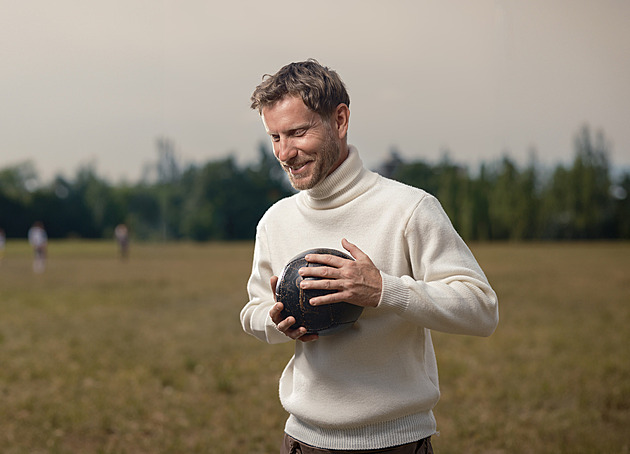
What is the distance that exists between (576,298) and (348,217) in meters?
15.6

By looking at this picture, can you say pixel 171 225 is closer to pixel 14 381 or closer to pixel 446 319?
pixel 14 381

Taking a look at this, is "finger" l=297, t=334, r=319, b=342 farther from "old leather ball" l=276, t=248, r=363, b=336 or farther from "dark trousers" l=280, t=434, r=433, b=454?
"dark trousers" l=280, t=434, r=433, b=454

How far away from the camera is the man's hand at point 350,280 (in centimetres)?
209

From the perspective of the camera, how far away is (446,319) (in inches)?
86.7

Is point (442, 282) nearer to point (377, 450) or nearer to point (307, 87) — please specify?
point (377, 450)

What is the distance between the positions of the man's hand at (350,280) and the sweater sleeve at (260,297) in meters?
0.44

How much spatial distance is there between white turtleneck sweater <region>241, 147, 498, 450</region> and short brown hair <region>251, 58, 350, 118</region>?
0.24 meters

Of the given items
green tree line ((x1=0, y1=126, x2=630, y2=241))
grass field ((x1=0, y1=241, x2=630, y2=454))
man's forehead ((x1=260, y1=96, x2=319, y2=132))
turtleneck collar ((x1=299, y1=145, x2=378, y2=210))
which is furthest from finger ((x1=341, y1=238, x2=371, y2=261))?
green tree line ((x1=0, y1=126, x2=630, y2=241))

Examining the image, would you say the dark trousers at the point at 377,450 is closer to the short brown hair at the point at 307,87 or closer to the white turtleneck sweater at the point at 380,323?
the white turtleneck sweater at the point at 380,323

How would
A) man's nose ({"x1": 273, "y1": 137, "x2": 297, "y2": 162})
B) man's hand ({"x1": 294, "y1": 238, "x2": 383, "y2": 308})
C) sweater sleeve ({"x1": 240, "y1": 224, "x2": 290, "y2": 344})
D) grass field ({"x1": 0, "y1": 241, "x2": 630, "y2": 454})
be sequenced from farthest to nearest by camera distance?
grass field ({"x1": 0, "y1": 241, "x2": 630, "y2": 454})
sweater sleeve ({"x1": 240, "y1": 224, "x2": 290, "y2": 344})
man's nose ({"x1": 273, "y1": 137, "x2": 297, "y2": 162})
man's hand ({"x1": 294, "y1": 238, "x2": 383, "y2": 308})

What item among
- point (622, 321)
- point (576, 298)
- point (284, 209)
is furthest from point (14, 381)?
point (576, 298)

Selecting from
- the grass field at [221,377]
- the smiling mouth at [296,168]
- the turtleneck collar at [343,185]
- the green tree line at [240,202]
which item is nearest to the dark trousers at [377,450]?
the turtleneck collar at [343,185]

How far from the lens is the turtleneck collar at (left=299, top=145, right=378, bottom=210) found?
2.41 metres

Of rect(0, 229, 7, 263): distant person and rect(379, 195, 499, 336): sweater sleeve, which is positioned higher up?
rect(379, 195, 499, 336): sweater sleeve
